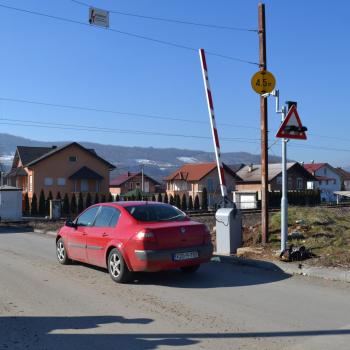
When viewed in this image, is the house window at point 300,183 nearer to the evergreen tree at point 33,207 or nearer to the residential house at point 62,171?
the residential house at point 62,171

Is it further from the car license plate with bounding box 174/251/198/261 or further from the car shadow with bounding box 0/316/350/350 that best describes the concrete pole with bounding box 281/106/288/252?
the car shadow with bounding box 0/316/350/350

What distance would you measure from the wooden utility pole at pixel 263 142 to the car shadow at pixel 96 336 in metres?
6.49

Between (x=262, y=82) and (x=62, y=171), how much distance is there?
49464mm

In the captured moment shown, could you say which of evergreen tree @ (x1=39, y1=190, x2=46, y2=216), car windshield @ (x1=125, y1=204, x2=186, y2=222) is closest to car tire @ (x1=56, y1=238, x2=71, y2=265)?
car windshield @ (x1=125, y1=204, x2=186, y2=222)

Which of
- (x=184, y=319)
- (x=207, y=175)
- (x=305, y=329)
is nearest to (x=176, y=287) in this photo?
(x=184, y=319)

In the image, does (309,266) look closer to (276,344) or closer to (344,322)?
(344,322)

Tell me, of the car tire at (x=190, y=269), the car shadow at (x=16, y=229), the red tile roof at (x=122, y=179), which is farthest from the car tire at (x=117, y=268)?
the red tile roof at (x=122, y=179)

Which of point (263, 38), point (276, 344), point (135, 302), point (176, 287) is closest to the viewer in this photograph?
point (276, 344)

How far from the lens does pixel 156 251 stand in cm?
882

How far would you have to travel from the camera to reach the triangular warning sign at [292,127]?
10.8 metres

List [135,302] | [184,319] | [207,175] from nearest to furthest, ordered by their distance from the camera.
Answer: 1. [184,319]
2. [135,302]
3. [207,175]

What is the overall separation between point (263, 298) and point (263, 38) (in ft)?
24.8

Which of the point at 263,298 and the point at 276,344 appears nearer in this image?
the point at 276,344

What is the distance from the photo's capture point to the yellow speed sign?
12031 millimetres
